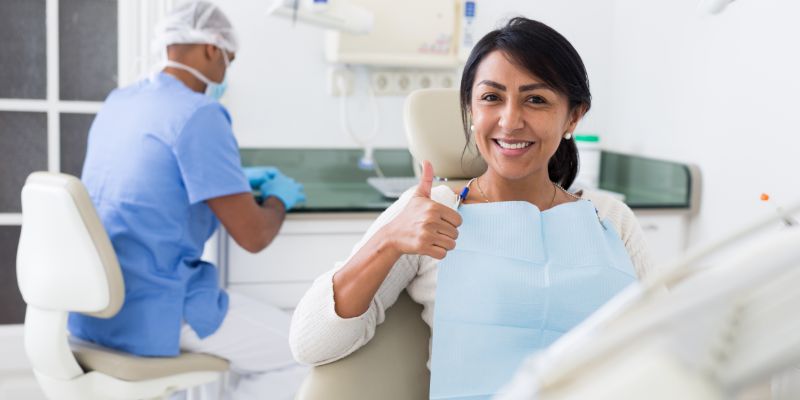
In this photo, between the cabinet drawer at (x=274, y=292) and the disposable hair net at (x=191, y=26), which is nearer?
the disposable hair net at (x=191, y=26)

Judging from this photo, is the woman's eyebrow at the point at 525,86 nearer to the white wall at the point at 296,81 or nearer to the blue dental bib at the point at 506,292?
the blue dental bib at the point at 506,292

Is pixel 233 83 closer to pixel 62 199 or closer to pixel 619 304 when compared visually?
pixel 62 199

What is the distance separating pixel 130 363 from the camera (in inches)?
69.7

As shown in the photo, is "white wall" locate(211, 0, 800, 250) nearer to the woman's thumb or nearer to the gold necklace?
the gold necklace

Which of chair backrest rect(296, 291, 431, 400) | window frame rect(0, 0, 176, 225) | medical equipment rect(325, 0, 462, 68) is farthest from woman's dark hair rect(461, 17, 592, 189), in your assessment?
window frame rect(0, 0, 176, 225)

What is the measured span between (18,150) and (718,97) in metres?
2.10

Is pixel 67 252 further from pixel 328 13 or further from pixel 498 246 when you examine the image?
pixel 328 13

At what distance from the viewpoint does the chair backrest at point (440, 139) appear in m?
1.60

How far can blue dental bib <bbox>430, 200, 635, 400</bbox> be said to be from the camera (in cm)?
126

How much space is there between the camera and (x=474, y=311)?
128 cm

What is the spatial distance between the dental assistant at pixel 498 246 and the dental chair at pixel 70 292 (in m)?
0.58

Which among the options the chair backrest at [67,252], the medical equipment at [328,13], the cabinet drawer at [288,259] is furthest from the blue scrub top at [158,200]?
the medical equipment at [328,13]

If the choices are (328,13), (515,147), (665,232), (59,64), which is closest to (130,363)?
(515,147)

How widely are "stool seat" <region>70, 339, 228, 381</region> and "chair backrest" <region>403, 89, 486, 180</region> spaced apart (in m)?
0.73
